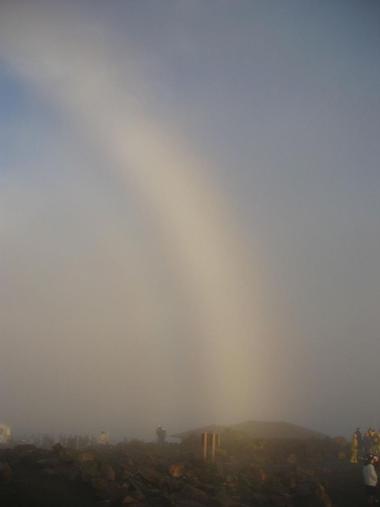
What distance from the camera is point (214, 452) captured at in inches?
1038

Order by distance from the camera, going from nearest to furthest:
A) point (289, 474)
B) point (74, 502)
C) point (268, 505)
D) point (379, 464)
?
point (74, 502), point (268, 505), point (289, 474), point (379, 464)

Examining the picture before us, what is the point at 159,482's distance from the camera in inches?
738

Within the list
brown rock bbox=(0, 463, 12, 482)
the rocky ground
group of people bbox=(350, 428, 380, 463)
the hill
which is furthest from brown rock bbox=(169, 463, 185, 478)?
the hill

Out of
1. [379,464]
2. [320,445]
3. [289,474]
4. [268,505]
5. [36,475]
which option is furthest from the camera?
[320,445]

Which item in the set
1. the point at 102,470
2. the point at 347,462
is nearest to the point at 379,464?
the point at 347,462

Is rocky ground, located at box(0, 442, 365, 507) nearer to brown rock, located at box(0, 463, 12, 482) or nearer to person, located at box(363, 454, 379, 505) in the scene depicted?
brown rock, located at box(0, 463, 12, 482)

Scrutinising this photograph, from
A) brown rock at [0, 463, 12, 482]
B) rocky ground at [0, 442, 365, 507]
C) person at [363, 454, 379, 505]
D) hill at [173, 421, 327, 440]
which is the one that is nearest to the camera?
brown rock at [0, 463, 12, 482]

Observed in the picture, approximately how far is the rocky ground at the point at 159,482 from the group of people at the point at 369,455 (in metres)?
0.85

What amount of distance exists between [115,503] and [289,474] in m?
11.2

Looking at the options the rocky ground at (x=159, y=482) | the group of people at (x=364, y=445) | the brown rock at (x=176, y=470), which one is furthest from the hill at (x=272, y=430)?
the brown rock at (x=176, y=470)

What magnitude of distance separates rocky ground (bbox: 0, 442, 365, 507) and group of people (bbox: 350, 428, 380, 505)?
2.79 feet

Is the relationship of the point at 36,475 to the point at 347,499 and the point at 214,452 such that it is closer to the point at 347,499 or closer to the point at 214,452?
the point at 214,452

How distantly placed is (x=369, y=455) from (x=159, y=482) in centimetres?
1077

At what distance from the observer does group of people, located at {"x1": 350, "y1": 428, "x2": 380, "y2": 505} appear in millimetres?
19655
